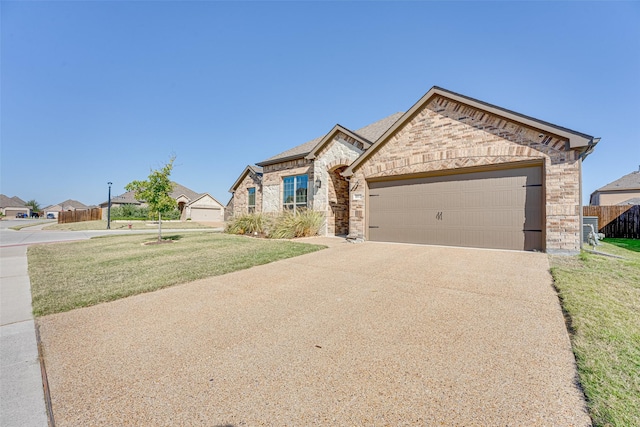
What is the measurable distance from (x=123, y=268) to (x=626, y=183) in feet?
142

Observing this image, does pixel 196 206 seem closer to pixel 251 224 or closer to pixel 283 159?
pixel 283 159

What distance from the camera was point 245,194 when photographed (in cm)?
1897

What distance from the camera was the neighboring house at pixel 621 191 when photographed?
26.9 m

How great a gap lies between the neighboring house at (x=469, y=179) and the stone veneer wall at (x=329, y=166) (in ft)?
1.18

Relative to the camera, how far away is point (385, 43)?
35.4 feet

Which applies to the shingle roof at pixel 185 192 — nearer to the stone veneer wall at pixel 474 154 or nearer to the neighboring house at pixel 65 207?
the stone veneer wall at pixel 474 154

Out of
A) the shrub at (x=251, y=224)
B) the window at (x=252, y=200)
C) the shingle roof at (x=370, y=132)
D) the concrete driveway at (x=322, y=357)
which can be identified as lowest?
the concrete driveway at (x=322, y=357)

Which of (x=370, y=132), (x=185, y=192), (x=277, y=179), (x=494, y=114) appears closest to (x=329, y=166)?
A: (x=370, y=132)

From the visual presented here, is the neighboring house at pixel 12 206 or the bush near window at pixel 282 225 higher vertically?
the neighboring house at pixel 12 206

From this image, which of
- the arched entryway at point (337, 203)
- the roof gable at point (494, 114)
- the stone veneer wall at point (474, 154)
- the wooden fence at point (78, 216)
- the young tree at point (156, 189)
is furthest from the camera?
the wooden fence at point (78, 216)

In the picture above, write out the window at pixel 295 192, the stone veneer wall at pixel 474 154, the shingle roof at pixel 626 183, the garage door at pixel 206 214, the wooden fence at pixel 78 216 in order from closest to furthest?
the stone veneer wall at pixel 474 154 < the window at pixel 295 192 < the shingle roof at pixel 626 183 < the wooden fence at pixel 78 216 < the garage door at pixel 206 214

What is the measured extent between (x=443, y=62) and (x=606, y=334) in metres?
11.0

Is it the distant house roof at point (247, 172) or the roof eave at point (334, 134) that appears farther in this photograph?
the distant house roof at point (247, 172)

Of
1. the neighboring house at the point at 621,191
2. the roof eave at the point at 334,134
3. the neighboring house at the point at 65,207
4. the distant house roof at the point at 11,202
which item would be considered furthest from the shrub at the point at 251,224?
the distant house roof at the point at 11,202
